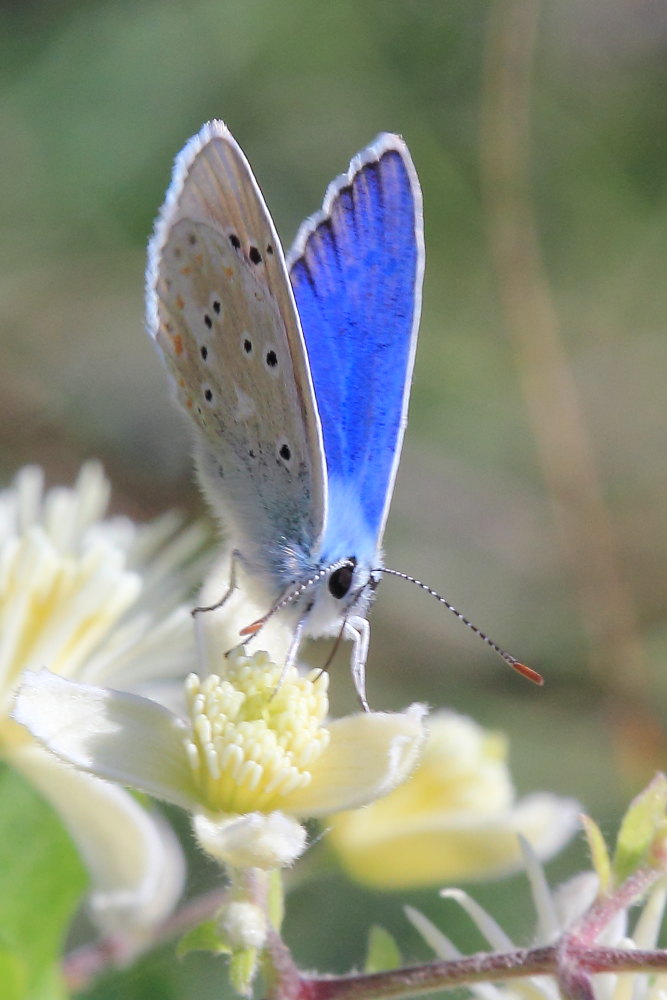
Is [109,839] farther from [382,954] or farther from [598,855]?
[598,855]

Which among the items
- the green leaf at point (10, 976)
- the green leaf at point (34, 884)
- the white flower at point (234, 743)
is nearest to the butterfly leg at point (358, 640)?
the white flower at point (234, 743)

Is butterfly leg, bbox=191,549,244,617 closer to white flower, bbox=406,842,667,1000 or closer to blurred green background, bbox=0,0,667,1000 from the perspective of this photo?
white flower, bbox=406,842,667,1000

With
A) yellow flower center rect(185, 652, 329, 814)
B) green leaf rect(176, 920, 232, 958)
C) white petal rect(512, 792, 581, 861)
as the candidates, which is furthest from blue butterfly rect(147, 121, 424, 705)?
green leaf rect(176, 920, 232, 958)

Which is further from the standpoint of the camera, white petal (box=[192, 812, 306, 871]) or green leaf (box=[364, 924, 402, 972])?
green leaf (box=[364, 924, 402, 972])

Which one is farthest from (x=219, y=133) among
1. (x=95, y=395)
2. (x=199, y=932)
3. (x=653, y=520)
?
(x=653, y=520)

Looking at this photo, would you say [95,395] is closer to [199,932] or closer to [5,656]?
[5,656]

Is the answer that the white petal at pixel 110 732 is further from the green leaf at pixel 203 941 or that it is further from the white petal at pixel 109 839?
the white petal at pixel 109 839
